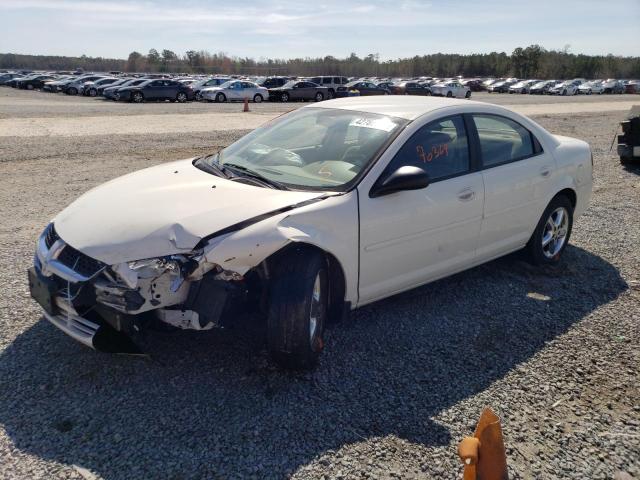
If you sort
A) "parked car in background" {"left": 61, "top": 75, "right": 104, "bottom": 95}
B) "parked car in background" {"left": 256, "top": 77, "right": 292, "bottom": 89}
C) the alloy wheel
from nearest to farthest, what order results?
1. the alloy wheel
2. "parked car in background" {"left": 61, "top": 75, "right": 104, "bottom": 95}
3. "parked car in background" {"left": 256, "top": 77, "right": 292, "bottom": 89}

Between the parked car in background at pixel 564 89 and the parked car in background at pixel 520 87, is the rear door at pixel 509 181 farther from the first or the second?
the parked car in background at pixel 520 87

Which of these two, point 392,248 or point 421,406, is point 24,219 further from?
point 421,406

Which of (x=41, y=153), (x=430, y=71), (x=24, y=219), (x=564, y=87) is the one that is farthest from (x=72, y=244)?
(x=430, y=71)

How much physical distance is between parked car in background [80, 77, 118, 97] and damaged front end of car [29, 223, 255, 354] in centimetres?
3844

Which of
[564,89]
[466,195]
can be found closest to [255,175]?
[466,195]

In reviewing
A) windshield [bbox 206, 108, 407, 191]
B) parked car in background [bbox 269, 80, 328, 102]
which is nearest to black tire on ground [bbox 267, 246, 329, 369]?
windshield [bbox 206, 108, 407, 191]

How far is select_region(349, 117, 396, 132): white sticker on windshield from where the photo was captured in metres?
4.23

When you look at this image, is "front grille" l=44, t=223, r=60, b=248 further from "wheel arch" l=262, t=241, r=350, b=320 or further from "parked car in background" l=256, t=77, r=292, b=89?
"parked car in background" l=256, t=77, r=292, b=89

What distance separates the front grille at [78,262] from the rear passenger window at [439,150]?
2.02m

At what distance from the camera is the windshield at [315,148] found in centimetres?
398

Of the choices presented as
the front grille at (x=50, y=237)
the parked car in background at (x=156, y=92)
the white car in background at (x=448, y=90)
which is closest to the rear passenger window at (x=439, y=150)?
the front grille at (x=50, y=237)

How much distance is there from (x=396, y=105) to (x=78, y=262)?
2.72 meters

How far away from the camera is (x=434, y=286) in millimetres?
5121

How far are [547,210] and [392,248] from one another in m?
2.19
